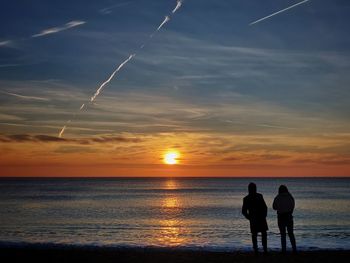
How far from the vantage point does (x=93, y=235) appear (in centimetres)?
2605

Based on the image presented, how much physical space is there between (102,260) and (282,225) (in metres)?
5.87

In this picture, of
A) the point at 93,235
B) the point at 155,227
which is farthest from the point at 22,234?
the point at 155,227

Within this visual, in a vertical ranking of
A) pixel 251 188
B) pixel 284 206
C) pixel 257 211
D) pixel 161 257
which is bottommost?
pixel 161 257

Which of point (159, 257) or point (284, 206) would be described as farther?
point (159, 257)

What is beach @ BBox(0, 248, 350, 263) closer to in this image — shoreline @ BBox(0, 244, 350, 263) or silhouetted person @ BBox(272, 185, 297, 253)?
shoreline @ BBox(0, 244, 350, 263)

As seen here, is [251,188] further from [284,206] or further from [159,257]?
[159,257]

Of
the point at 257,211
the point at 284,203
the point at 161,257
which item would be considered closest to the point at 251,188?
the point at 257,211

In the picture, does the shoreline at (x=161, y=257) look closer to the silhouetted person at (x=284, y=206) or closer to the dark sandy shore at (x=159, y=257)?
the dark sandy shore at (x=159, y=257)

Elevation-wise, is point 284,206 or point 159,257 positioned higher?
point 284,206

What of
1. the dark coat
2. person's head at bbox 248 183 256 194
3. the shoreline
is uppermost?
person's head at bbox 248 183 256 194

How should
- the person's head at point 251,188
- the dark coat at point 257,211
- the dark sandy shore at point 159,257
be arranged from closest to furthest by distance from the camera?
the person's head at point 251,188 < the dark coat at point 257,211 < the dark sandy shore at point 159,257

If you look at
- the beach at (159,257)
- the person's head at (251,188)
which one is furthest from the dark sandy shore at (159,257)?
the person's head at (251,188)

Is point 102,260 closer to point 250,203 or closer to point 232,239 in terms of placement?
point 250,203

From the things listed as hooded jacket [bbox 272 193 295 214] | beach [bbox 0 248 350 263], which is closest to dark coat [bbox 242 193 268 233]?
hooded jacket [bbox 272 193 295 214]
